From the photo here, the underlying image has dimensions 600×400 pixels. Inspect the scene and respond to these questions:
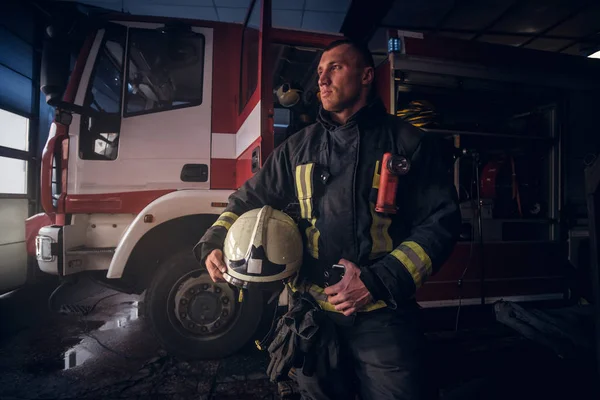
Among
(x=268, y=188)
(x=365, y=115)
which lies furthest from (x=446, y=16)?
(x=268, y=188)

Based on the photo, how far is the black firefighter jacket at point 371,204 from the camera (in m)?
1.21

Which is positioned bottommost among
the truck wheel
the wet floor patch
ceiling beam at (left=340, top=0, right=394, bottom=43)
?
the wet floor patch

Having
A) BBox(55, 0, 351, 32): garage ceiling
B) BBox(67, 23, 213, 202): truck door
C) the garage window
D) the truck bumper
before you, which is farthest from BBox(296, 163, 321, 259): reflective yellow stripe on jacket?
the garage window

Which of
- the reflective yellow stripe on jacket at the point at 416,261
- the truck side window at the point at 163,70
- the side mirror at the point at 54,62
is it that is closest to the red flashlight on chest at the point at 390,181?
the reflective yellow stripe on jacket at the point at 416,261

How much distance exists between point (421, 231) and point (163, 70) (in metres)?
2.63

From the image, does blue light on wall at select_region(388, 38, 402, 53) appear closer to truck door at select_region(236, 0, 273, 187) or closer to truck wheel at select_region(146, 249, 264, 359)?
truck door at select_region(236, 0, 273, 187)

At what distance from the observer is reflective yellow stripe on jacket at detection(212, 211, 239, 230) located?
149cm

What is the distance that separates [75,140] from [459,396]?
3.45 m

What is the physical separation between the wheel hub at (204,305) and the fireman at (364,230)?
3.68 feet

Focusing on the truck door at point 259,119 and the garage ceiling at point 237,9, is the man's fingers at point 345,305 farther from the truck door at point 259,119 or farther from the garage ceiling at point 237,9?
the garage ceiling at point 237,9

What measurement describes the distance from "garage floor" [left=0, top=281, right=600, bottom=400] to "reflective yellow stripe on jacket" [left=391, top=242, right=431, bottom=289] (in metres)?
0.46

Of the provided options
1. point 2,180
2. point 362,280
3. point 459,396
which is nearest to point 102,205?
point 362,280

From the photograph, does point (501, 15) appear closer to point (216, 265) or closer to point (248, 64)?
point (248, 64)

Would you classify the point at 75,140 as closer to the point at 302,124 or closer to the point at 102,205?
the point at 102,205
